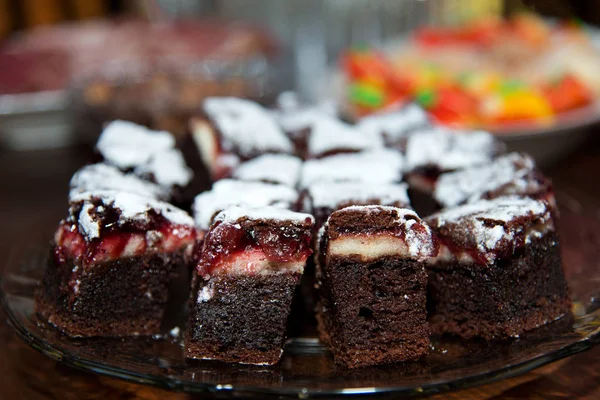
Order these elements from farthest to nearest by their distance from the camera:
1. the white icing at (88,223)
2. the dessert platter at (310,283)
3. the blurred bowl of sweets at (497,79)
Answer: the blurred bowl of sweets at (497,79)
the white icing at (88,223)
the dessert platter at (310,283)

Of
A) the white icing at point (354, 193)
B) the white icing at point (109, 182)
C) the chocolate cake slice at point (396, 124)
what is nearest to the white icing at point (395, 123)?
the chocolate cake slice at point (396, 124)

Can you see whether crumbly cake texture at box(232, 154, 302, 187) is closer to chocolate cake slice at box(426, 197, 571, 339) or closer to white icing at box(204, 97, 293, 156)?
white icing at box(204, 97, 293, 156)

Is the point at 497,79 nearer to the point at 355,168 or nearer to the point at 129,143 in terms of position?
the point at 355,168

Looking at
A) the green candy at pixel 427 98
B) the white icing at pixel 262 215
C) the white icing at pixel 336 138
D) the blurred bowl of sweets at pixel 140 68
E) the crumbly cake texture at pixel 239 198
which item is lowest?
the blurred bowl of sweets at pixel 140 68

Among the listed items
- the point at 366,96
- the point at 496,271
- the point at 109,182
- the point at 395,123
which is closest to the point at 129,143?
the point at 109,182

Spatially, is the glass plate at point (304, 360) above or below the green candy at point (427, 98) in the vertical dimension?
above

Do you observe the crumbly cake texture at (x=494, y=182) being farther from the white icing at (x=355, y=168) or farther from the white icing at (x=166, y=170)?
the white icing at (x=166, y=170)

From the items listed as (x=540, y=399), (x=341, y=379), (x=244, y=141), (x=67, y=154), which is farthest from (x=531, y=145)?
(x=67, y=154)

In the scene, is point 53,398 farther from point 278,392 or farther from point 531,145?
point 531,145

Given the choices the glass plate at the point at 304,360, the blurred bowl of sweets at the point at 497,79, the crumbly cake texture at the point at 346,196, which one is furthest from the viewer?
the blurred bowl of sweets at the point at 497,79
